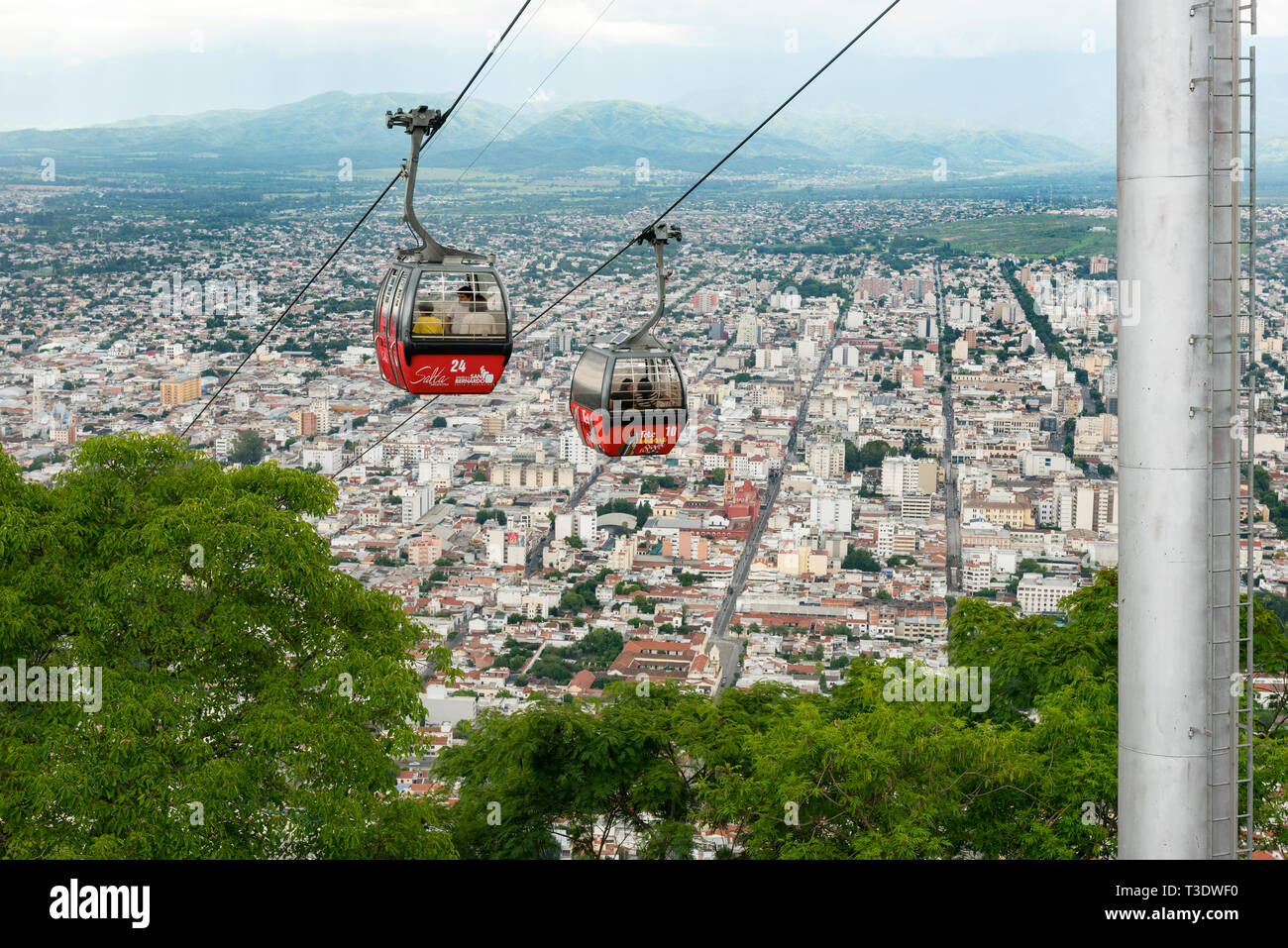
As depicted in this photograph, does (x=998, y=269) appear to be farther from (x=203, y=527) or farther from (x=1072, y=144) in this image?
(x=1072, y=144)

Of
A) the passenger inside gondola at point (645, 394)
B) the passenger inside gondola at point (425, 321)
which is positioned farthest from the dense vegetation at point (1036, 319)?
the passenger inside gondola at point (425, 321)

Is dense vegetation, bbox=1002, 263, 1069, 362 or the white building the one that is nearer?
the white building

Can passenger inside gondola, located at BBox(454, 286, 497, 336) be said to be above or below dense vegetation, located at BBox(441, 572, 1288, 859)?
above

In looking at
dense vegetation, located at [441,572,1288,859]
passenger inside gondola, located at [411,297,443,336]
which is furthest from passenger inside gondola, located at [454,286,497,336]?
dense vegetation, located at [441,572,1288,859]

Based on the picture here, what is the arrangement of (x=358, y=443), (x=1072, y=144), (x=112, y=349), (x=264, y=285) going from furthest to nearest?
(x=1072, y=144)
(x=264, y=285)
(x=112, y=349)
(x=358, y=443)

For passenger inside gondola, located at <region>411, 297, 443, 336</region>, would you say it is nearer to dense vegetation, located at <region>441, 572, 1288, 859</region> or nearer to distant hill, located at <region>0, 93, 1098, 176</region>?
dense vegetation, located at <region>441, 572, 1288, 859</region>

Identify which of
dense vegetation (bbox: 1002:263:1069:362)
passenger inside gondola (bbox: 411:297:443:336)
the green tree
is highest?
dense vegetation (bbox: 1002:263:1069:362)
